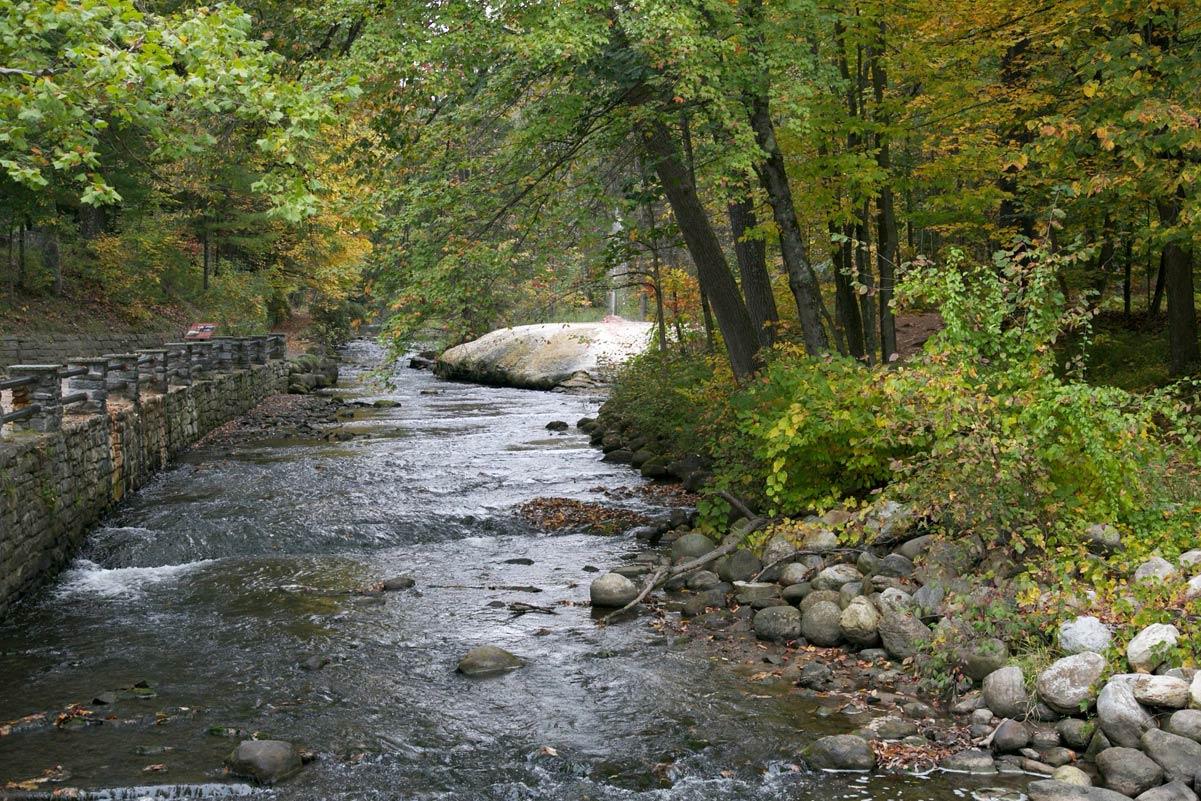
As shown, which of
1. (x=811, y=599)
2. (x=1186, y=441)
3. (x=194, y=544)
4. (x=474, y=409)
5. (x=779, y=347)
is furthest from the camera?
(x=474, y=409)

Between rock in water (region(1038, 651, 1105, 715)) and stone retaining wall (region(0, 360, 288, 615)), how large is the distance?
8.12 meters

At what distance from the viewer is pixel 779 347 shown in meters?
12.4

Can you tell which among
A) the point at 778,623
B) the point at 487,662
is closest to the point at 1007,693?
the point at 778,623

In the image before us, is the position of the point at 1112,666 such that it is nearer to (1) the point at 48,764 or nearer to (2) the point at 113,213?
(1) the point at 48,764

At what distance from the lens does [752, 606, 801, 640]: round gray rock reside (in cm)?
803

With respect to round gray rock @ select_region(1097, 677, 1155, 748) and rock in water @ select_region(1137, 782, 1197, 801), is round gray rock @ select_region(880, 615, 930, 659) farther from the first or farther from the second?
rock in water @ select_region(1137, 782, 1197, 801)

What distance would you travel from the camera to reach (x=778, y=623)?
26.6 ft

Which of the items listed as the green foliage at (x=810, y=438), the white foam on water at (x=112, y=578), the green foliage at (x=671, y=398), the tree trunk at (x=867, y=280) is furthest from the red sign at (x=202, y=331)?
the green foliage at (x=810, y=438)

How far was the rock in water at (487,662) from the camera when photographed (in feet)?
24.8

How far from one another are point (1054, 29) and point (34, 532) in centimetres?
1185

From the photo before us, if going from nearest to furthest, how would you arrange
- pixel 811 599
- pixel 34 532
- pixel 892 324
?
1. pixel 811 599
2. pixel 34 532
3. pixel 892 324

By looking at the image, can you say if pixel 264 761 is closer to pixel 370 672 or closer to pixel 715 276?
pixel 370 672

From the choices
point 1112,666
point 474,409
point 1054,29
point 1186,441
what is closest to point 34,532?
point 1112,666

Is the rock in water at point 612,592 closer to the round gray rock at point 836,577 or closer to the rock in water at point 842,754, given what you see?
the round gray rock at point 836,577
